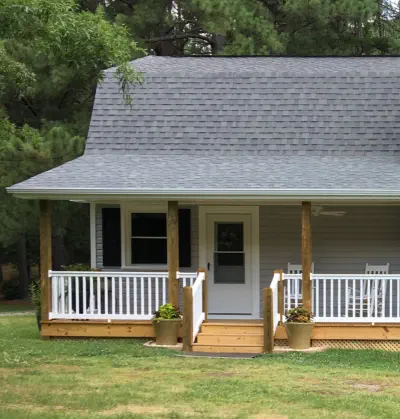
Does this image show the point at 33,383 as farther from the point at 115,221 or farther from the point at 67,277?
the point at 115,221

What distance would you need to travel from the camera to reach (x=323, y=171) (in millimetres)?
A: 15398

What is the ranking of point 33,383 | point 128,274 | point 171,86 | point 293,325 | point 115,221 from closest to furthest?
point 33,383 < point 293,325 < point 128,274 < point 115,221 < point 171,86

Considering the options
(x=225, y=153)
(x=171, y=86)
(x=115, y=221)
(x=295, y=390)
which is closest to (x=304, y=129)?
(x=225, y=153)

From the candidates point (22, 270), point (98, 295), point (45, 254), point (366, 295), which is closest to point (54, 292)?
point (45, 254)

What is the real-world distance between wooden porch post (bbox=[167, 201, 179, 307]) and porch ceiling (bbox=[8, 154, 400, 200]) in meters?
0.38

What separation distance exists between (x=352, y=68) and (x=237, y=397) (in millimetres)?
10545

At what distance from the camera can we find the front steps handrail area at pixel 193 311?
13.7 meters

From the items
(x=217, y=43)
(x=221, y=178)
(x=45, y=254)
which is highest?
(x=217, y=43)

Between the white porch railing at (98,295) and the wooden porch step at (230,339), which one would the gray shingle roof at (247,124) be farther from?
the wooden porch step at (230,339)

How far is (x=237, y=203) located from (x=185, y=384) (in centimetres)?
581

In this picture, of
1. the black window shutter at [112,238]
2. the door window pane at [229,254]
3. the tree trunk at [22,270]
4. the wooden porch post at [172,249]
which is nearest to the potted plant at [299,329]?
the wooden porch post at [172,249]

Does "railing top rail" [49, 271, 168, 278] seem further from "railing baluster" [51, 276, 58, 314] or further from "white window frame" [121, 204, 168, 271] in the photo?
"white window frame" [121, 204, 168, 271]

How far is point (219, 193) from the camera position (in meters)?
14.0

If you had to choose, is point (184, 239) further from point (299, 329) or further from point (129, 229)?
point (299, 329)
